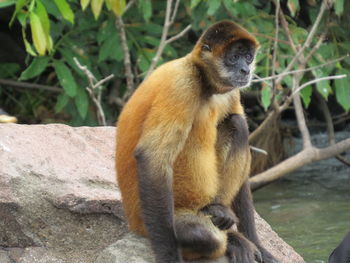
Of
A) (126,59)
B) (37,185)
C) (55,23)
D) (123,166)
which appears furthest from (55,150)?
(55,23)

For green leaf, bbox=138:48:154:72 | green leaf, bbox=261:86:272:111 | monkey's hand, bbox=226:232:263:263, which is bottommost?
green leaf, bbox=261:86:272:111

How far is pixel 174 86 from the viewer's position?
18.4 ft

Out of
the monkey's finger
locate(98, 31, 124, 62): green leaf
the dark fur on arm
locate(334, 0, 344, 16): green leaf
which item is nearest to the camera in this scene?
the dark fur on arm

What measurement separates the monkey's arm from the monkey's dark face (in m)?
0.53

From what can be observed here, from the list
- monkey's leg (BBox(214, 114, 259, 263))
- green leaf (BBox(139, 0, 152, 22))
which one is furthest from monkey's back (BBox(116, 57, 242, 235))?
green leaf (BBox(139, 0, 152, 22))

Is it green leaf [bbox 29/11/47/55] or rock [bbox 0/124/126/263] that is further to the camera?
green leaf [bbox 29/11/47/55]

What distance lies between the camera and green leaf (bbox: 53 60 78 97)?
1042 centimetres

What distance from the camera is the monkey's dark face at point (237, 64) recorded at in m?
5.88

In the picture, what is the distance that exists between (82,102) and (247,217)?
15.6 feet

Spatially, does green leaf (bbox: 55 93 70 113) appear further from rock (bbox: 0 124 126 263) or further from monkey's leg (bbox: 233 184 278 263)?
monkey's leg (bbox: 233 184 278 263)

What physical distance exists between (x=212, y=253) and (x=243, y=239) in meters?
0.37

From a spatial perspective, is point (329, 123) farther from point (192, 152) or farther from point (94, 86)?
point (192, 152)

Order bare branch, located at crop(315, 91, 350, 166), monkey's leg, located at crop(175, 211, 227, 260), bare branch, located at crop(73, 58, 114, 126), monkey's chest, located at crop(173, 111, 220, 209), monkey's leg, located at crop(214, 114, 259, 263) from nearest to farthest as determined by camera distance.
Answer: monkey's leg, located at crop(175, 211, 227, 260) < monkey's chest, located at crop(173, 111, 220, 209) < monkey's leg, located at crop(214, 114, 259, 263) < bare branch, located at crop(73, 58, 114, 126) < bare branch, located at crop(315, 91, 350, 166)

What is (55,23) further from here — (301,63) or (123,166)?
(123,166)
